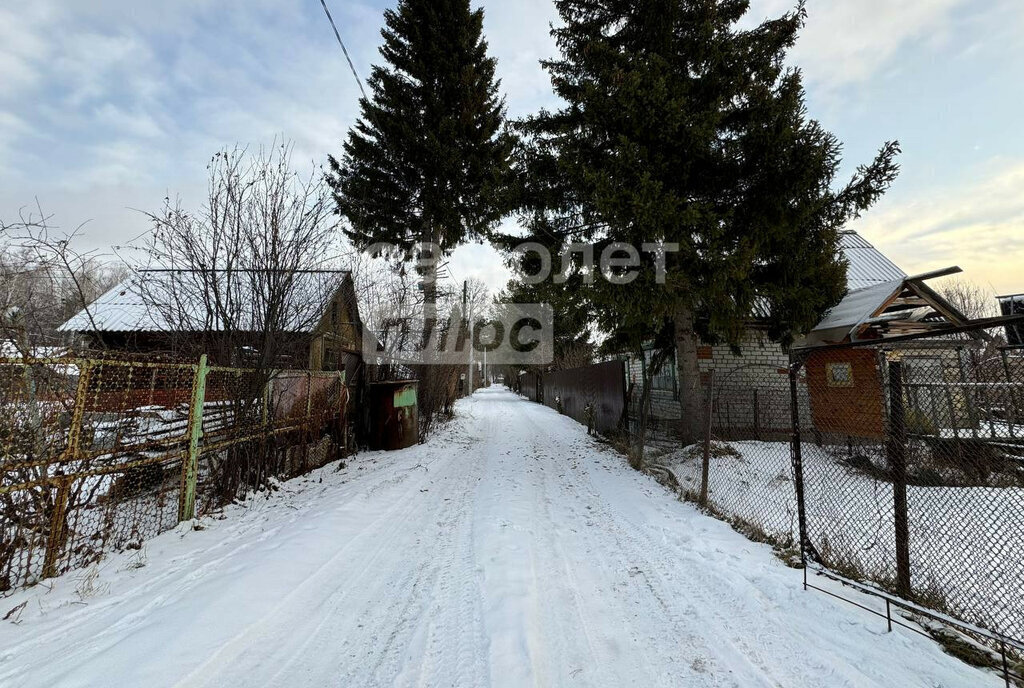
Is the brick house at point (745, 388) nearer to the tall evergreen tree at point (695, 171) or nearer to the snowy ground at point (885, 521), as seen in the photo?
the tall evergreen tree at point (695, 171)

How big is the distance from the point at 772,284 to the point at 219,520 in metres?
9.03

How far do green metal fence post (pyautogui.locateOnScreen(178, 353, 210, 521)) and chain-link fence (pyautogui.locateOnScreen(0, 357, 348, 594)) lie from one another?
10mm

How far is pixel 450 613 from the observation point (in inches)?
107

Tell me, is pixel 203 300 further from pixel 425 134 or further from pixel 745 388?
pixel 745 388

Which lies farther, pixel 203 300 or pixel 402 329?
pixel 402 329

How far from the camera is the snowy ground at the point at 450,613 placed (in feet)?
6.98

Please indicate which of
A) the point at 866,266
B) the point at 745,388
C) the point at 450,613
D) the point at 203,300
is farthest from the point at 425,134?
the point at 866,266

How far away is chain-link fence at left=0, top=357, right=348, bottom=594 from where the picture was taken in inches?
110

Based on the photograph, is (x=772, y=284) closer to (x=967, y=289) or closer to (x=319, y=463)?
(x=319, y=463)

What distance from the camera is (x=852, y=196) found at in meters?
6.66

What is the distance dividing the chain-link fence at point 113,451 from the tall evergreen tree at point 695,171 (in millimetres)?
5596

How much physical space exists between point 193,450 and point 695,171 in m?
8.51

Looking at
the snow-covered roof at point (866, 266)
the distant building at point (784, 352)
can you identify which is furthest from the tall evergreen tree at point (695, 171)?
the snow-covered roof at point (866, 266)

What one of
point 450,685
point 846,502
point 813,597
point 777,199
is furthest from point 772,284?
point 450,685
